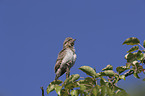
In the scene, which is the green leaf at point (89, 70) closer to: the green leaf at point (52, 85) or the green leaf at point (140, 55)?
the green leaf at point (52, 85)

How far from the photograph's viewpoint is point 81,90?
457cm

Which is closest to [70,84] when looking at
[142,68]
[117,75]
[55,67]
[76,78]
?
[76,78]

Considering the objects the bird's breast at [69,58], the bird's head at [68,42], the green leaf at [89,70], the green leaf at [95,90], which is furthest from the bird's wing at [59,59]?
the green leaf at [95,90]

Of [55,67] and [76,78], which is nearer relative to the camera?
[76,78]

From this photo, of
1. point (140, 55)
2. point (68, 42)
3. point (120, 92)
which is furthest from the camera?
point (68, 42)

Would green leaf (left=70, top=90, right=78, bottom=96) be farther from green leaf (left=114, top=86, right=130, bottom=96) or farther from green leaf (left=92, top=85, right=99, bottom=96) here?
green leaf (left=114, top=86, right=130, bottom=96)

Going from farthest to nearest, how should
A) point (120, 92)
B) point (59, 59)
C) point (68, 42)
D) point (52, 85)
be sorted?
point (68, 42) < point (59, 59) < point (52, 85) < point (120, 92)

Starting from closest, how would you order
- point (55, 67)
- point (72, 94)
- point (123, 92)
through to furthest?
point (123, 92) < point (72, 94) < point (55, 67)

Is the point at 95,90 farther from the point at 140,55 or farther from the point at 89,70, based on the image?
the point at 140,55

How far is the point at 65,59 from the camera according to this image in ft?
24.0

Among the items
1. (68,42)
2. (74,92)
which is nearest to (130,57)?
(74,92)

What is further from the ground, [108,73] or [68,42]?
[68,42]

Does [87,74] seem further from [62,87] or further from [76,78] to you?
[62,87]

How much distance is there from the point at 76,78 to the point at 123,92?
0.98 meters
